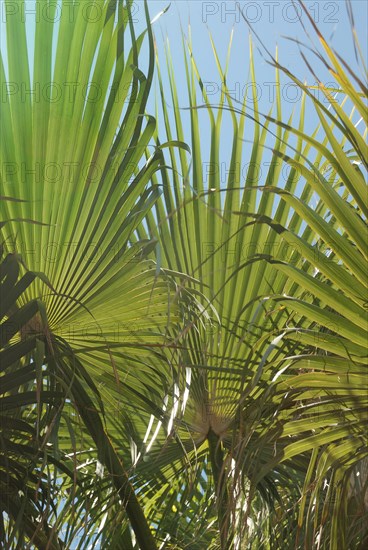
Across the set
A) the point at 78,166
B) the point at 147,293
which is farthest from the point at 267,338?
the point at 78,166

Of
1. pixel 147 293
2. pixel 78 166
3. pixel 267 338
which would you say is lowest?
pixel 267 338

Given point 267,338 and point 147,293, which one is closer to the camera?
point 267,338

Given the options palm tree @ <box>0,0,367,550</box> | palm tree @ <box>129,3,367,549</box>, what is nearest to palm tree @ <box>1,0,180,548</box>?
palm tree @ <box>0,0,367,550</box>

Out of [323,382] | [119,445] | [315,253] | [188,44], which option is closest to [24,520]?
[119,445]

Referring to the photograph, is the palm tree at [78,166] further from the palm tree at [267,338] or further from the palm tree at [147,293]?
the palm tree at [267,338]

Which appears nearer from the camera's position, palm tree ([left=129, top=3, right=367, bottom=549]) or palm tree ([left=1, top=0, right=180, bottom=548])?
palm tree ([left=129, top=3, right=367, bottom=549])

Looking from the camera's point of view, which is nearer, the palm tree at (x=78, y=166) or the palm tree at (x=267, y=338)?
the palm tree at (x=267, y=338)

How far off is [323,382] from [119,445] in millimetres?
931

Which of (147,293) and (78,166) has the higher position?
(78,166)

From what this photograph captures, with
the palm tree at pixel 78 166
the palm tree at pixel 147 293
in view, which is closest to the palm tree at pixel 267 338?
the palm tree at pixel 147 293

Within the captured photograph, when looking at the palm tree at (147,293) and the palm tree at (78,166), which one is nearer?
the palm tree at (147,293)

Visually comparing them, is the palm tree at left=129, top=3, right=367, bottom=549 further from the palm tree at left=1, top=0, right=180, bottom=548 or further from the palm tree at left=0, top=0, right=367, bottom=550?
the palm tree at left=1, top=0, right=180, bottom=548

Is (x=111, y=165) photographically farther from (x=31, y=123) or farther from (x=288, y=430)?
(x=288, y=430)

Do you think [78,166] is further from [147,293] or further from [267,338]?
[267,338]
